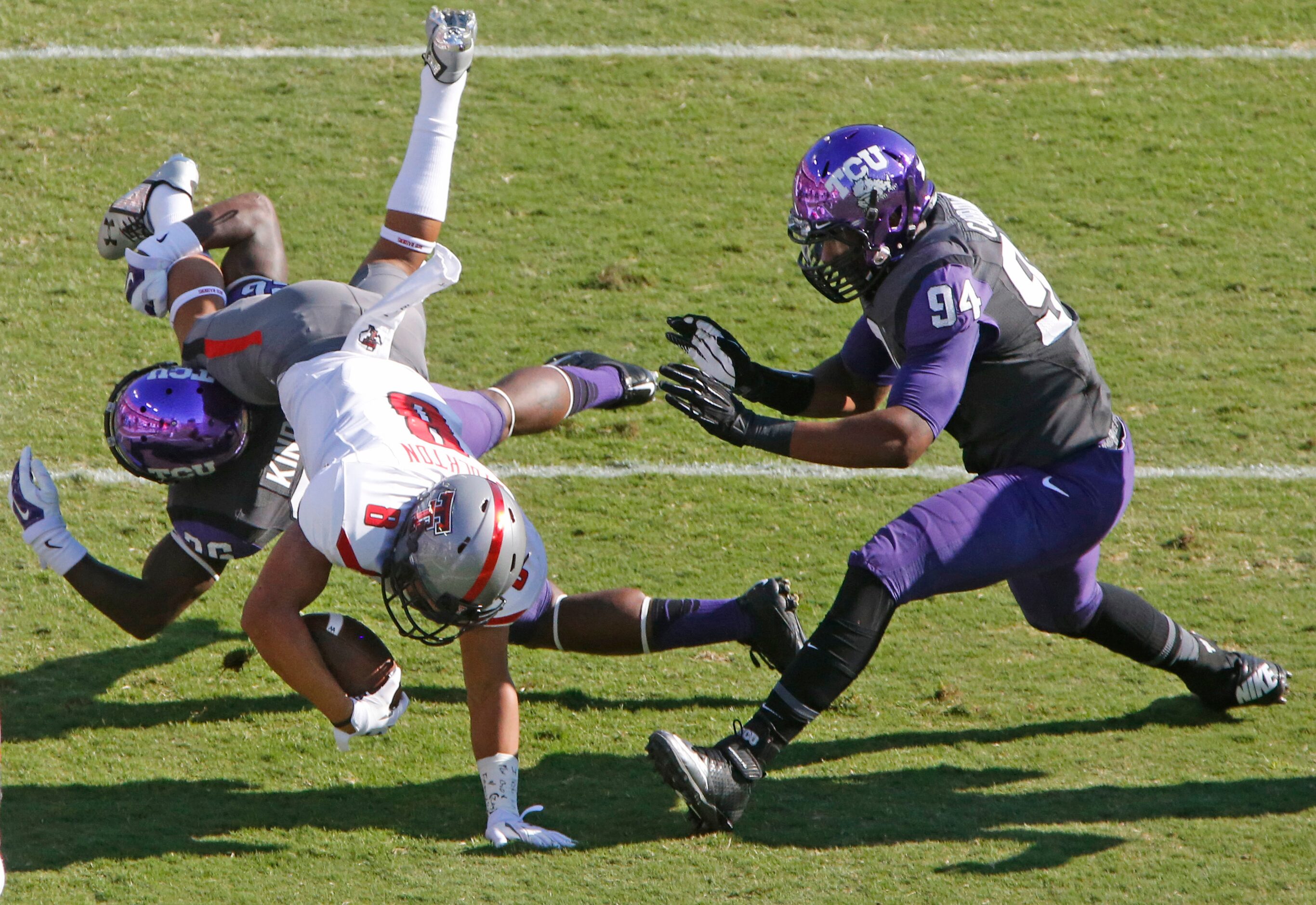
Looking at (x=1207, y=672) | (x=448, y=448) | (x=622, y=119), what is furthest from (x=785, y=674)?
(x=622, y=119)

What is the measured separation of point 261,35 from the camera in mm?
7887

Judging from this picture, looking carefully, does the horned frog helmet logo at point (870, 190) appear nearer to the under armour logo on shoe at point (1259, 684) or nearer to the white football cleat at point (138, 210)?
the under armour logo on shoe at point (1259, 684)

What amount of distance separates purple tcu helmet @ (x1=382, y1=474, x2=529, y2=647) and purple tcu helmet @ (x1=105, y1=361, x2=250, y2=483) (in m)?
0.89

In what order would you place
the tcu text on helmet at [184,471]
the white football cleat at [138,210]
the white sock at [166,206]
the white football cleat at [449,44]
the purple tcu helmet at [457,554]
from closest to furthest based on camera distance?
the purple tcu helmet at [457,554] < the tcu text on helmet at [184,471] < the white football cleat at [449,44] < the white sock at [166,206] < the white football cleat at [138,210]

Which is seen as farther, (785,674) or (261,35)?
(261,35)

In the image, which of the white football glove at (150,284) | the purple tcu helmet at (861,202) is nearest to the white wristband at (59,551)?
the white football glove at (150,284)

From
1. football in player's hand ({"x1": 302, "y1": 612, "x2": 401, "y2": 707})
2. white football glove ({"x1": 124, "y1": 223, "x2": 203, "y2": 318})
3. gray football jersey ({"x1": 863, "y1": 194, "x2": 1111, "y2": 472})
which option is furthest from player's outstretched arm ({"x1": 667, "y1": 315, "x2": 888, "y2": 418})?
white football glove ({"x1": 124, "y1": 223, "x2": 203, "y2": 318})

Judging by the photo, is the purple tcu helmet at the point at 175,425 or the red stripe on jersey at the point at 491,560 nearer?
the red stripe on jersey at the point at 491,560

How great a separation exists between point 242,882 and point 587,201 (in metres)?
4.14

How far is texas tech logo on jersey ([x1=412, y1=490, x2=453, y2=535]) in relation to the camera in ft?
11.4

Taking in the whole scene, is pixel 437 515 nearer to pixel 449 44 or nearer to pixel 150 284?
pixel 150 284

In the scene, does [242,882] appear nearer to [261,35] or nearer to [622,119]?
[622,119]

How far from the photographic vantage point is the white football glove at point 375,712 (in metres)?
3.81

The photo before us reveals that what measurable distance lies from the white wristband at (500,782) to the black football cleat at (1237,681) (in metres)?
1.97
